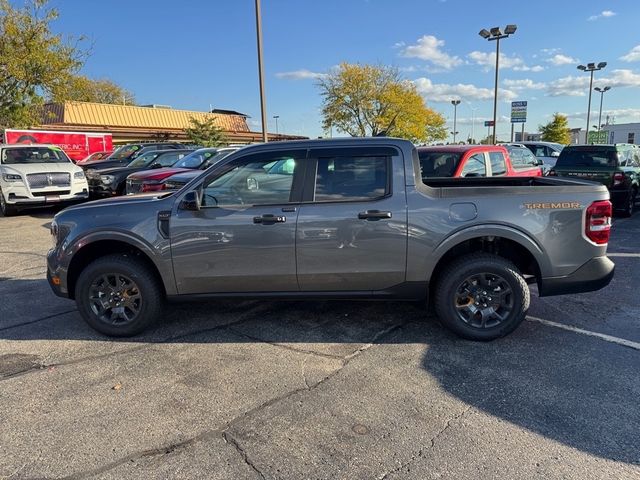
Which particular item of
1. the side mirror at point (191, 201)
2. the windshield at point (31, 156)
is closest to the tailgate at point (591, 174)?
the side mirror at point (191, 201)

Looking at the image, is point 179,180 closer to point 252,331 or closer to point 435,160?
point 435,160

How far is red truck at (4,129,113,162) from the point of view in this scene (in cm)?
2316

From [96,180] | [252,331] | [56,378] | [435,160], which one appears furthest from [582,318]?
[96,180]

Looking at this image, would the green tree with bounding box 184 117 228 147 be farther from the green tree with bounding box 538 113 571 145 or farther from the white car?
the green tree with bounding box 538 113 571 145

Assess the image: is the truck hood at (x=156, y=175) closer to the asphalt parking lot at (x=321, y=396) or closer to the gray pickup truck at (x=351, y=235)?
the asphalt parking lot at (x=321, y=396)

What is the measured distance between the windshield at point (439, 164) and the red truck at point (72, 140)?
71.3 feet

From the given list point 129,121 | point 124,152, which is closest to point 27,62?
point 124,152

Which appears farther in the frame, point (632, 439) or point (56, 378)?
point (56, 378)

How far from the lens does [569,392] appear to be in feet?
11.0

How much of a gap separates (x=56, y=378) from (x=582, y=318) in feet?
16.2

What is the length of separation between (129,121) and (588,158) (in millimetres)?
43039

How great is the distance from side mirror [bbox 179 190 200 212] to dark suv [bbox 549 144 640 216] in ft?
33.7

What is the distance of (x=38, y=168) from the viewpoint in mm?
11828

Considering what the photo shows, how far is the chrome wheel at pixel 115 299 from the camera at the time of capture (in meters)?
4.39
